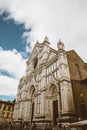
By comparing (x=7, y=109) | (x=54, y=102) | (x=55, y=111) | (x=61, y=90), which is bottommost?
(x=7, y=109)

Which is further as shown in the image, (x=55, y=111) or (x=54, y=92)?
(x=54, y=92)

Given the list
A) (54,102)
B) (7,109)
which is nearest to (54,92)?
(54,102)

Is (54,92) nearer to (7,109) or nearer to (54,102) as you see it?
(54,102)

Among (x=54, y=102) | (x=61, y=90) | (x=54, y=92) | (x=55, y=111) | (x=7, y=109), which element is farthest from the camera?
(x=7, y=109)

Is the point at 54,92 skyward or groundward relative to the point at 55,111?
skyward

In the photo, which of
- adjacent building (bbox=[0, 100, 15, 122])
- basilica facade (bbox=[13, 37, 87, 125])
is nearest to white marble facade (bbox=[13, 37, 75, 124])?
basilica facade (bbox=[13, 37, 87, 125])

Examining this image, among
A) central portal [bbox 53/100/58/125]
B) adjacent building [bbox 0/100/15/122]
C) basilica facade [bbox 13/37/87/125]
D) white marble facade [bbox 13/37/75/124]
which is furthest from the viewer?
adjacent building [bbox 0/100/15/122]

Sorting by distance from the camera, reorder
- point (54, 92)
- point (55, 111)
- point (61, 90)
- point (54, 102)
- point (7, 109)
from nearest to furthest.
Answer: point (61, 90), point (55, 111), point (54, 102), point (54, 92), point (7, 109)

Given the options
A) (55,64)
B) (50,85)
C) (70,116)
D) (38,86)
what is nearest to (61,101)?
(70,116)

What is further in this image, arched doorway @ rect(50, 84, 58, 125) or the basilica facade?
arched doorway @ rect(50, 84, 58, 125)

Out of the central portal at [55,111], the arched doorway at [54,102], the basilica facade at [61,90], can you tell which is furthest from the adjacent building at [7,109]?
the central portal at [55,111]

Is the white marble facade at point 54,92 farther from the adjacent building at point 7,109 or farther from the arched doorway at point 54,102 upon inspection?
the adjacent building at point 7,109

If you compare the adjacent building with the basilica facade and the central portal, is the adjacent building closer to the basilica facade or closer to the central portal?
the basilica facade

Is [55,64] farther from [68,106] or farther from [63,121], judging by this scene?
[63,121]
